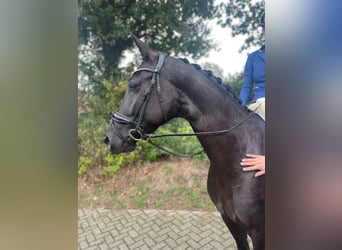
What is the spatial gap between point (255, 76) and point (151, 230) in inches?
84.7

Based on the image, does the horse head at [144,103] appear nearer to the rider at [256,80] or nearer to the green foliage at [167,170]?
the rider at [256,80]

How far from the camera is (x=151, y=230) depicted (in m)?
2.88

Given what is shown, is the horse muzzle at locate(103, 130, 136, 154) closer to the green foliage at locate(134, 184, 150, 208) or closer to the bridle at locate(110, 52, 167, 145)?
the bridle at locate(110, 52, 167, 145)

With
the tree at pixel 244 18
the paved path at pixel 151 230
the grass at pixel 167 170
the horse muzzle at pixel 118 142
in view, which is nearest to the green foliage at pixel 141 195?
the paved path at pixel 151 230

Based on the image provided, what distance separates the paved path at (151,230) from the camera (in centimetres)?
260

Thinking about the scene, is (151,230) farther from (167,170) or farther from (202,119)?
(202,119)

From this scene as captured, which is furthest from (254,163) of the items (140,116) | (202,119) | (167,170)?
(167,170)

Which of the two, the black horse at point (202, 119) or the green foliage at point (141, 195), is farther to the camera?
the green foliage at point (141, 195)

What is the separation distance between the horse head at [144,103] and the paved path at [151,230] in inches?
63.2

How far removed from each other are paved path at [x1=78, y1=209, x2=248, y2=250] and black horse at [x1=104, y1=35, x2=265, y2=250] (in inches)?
51.5

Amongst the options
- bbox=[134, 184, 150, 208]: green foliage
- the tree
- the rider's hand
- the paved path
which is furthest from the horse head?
the tree

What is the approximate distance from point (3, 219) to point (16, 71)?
2.13ft

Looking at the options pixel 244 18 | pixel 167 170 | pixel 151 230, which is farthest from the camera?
pixel 167 170

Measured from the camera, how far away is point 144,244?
2.62m
